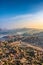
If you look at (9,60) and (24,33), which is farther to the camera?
(24,33)

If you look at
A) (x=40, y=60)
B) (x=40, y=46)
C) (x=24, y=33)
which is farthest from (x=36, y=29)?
(x=40, y=60)

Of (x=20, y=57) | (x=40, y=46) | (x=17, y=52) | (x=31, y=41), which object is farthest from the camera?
(x=31, y=41)

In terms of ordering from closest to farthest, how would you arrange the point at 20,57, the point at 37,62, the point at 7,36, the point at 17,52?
1. the point at 37,62
2. the point at 20,57
3. the point at 17,52
4. the point at 7,36

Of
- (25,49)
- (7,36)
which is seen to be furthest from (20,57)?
(7,36)

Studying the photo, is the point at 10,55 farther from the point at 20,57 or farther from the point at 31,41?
the point at 31,41

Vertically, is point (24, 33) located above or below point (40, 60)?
above

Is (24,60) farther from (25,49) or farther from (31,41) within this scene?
(31,41)
